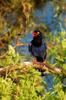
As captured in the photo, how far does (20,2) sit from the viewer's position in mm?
6293

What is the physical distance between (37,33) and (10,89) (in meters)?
1.67

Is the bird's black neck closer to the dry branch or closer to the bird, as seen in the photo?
the bird

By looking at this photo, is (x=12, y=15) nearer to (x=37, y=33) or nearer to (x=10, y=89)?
(x=37, y=33)

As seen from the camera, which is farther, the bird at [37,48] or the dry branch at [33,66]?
the bird at [37,48]

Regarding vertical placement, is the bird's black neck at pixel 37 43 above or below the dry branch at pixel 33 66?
below

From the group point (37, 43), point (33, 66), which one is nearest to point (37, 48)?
point (37, 43)

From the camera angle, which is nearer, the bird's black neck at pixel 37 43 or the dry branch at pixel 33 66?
the dry branch at pixel 33 66

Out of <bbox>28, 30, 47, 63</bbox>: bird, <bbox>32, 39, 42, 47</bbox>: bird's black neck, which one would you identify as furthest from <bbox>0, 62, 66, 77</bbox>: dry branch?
<bbox>32, 39, 42, 47</bbox>: bird's black neck

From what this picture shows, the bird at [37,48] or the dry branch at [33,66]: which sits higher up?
the dry branch at [33,66]

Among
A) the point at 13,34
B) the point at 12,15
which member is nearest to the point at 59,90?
the point at 13,34

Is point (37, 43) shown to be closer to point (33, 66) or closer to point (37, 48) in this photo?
point (37, 48)

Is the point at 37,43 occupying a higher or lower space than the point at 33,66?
lower

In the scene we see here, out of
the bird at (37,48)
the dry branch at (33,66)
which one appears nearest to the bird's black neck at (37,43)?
the bird at (37,48)

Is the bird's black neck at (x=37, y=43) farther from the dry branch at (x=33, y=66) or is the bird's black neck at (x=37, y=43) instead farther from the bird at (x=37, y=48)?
the dry branch at (x=33, y=66)
